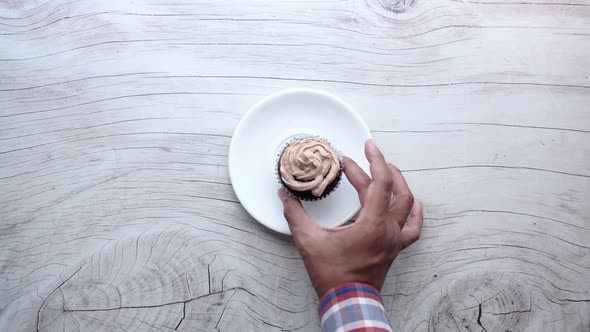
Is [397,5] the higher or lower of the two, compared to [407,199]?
higher

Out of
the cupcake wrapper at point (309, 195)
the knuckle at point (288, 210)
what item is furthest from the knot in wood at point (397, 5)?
the knuckle at point (288, 210)

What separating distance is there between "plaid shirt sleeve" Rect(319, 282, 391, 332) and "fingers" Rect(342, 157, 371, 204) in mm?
246

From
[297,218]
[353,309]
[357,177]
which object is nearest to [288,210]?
[297,218]

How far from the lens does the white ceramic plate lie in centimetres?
125

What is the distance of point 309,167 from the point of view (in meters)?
1.11

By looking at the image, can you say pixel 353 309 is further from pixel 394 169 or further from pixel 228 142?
pixel 228 142

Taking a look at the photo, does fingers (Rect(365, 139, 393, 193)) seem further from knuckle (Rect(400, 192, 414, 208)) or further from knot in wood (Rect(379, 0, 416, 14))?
knot in wood (Rect(379, 0, 416, 14))

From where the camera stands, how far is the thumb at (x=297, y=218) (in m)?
1.07

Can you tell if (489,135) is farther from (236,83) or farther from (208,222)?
(208,222)

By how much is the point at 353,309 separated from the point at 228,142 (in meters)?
0.65

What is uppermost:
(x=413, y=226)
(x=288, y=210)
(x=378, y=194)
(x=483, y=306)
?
(x=378, y=194)

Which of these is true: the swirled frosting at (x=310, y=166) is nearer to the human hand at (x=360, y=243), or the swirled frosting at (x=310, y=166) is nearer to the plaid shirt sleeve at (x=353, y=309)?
the human hand at (x=360, y=243)

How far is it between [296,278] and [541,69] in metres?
1.04

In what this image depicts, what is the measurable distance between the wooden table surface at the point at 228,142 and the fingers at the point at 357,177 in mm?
230
